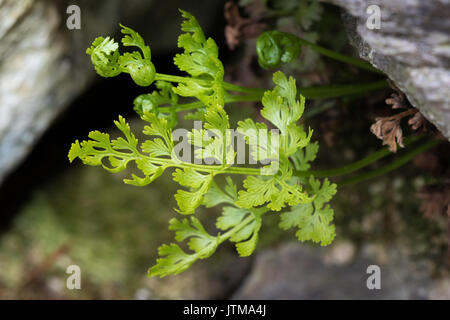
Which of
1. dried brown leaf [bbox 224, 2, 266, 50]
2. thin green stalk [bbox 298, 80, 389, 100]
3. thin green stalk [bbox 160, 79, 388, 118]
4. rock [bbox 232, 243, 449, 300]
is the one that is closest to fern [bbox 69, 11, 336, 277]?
thin green stalk [bbox 160, 79, 388, 118]

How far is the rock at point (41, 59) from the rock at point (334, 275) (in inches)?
43.0

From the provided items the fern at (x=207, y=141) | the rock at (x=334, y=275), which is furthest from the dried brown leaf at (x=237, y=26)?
the rock at (x=334, y=275)

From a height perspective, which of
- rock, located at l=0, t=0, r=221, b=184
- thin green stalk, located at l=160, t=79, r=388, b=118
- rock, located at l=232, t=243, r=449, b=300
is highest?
rock, located at l=0, t=0, r=221, b=184

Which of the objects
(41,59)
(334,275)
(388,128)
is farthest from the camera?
(334,275)

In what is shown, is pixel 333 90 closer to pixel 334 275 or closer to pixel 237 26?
pixel 237 26

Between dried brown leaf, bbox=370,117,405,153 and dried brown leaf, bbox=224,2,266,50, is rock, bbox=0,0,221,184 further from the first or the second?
dried brown leaf, bbox=370,117,405,153

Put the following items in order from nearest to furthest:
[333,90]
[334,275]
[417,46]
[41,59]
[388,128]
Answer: [417,46], [388,128], [333,90], [41,59], [334,275]

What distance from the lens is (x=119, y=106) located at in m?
2.26

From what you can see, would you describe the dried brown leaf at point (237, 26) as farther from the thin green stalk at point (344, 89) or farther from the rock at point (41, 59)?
the rock at point (41, 59)

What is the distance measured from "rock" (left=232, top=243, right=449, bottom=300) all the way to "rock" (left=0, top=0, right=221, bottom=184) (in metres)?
1.09

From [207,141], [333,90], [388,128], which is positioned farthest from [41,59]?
[388,128]

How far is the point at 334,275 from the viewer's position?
76.5 inches

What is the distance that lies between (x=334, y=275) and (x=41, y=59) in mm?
1453

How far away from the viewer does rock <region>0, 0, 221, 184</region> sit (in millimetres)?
1450
